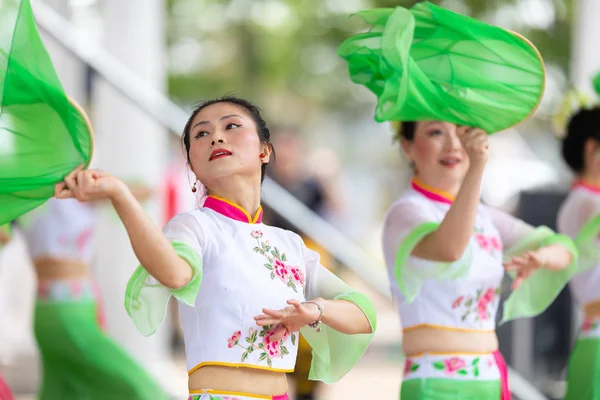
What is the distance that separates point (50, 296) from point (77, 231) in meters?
0.30

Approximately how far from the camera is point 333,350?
2.92 metres

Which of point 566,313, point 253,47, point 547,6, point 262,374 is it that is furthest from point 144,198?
point 253,47

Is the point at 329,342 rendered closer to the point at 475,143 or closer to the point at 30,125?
the point at 475,143

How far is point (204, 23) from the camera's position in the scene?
19.3 meters

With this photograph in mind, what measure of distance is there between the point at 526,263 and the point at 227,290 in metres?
1.16

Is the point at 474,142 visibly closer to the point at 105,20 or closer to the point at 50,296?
the point at 50,296

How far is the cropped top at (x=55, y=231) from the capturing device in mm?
4652

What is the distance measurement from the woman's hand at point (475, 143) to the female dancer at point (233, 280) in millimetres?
557

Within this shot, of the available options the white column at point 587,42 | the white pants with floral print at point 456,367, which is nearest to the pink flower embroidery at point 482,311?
the white pants with floral print at point 456,367

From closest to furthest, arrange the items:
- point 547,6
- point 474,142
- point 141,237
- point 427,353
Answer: point 141,237
point 474,142
point 427,353
point 547,6

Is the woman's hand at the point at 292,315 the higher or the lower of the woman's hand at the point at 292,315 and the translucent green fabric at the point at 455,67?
→ the lower

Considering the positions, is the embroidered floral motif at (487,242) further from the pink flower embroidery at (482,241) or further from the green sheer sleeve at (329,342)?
the green sheer sleeve at (329,342)

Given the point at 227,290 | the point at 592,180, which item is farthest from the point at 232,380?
the point at 592,180

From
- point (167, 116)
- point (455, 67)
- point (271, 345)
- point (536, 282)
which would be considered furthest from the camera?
point (167, 116)
